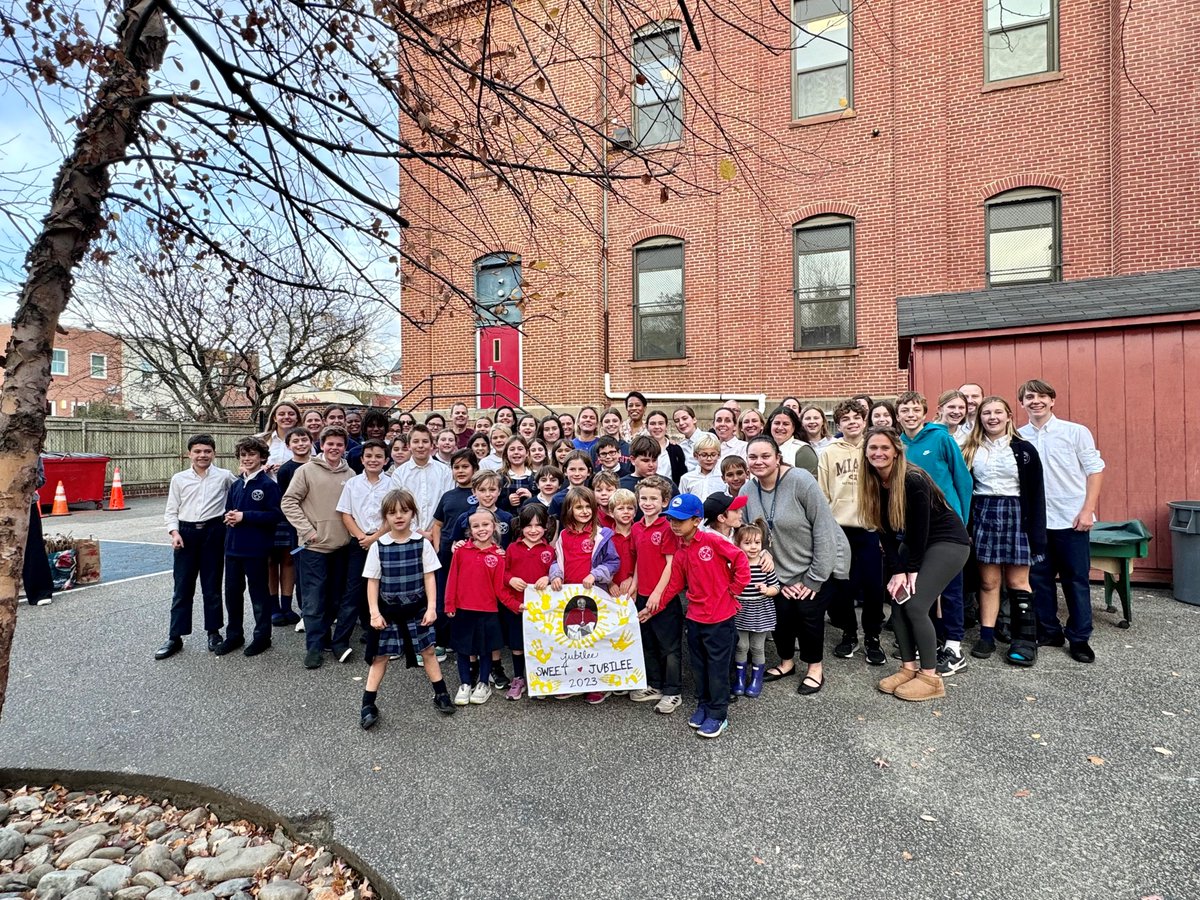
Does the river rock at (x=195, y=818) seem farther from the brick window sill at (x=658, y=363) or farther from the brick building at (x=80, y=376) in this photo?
the brick building at (x=80, y=376)

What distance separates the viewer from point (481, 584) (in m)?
4.26

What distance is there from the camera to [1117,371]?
6.54 metres

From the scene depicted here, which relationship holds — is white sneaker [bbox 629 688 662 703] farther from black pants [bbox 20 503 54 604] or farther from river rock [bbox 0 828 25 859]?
black pants [bbox 20 503 54 604]

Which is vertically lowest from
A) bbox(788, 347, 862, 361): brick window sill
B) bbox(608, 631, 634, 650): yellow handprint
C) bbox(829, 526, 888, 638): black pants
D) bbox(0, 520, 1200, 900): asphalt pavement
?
bbox(0, 520, 1200, 900): asphalt pavement

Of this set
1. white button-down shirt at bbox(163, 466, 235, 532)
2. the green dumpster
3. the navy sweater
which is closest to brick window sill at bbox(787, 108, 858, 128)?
the green dumpster

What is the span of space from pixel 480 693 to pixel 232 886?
1.85 meters

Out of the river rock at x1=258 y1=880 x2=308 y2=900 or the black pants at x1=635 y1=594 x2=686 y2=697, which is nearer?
the river rock at x1=258 y1=880 x2=308 y2=900

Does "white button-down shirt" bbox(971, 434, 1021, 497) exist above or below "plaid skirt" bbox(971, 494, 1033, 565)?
above

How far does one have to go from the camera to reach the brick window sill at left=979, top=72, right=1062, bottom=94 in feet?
35.2

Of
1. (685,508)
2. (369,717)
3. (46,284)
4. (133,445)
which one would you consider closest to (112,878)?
(369,717)

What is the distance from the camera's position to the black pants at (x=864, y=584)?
4.67 meters

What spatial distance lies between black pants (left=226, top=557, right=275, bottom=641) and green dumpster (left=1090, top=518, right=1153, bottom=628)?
23.9 feet

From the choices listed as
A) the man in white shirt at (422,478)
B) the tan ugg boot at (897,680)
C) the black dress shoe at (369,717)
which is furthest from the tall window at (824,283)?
the black dress shoe at (369,717)

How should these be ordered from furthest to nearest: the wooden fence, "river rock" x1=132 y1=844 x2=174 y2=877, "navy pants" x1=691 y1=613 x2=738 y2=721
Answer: the wooden fence < "navy pants" x1=691 y1=613 x2=738 y2=721 < "river rock" x1=132 y1=844 x2=174 y2=877
